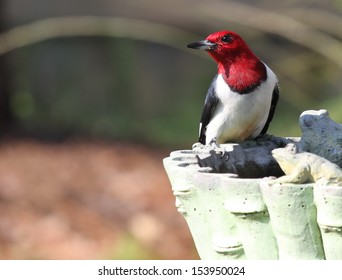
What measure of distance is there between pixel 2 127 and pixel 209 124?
386 centimetres

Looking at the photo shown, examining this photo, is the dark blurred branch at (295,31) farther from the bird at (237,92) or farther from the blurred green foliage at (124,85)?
the bird at (237,92)

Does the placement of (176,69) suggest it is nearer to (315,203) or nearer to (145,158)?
(145,158)

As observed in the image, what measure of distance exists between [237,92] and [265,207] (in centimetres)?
99

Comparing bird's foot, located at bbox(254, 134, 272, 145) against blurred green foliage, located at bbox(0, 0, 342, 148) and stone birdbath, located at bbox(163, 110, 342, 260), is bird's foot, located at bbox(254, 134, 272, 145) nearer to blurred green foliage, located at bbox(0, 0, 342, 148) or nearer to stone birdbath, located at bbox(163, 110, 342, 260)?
stone birdbath, located at bbox(163, 110, 342, 260)

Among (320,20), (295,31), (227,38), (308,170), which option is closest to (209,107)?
(227,38)

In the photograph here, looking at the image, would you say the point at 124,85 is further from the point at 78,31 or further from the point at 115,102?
the point at 78,31

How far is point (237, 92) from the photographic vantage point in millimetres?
3086

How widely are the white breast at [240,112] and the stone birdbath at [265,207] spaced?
607mm

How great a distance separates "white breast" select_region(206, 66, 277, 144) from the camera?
10.1 feet

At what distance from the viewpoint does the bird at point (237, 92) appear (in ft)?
10.1

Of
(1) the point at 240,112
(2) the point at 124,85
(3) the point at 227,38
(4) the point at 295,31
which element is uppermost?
(2) the point at 124,85

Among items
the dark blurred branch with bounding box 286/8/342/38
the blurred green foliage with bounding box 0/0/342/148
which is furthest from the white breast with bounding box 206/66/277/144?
the blurred green foliage with bounding box 0/0/342/148

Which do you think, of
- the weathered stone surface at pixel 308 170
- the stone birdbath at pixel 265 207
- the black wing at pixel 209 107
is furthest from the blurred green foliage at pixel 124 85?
the weathered stone surface at pixel 308 170

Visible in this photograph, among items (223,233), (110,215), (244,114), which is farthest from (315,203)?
(110,215)
